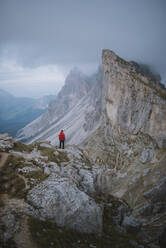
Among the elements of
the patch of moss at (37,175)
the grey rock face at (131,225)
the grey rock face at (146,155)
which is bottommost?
the grey rock face at (146,155)

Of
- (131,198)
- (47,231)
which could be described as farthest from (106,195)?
(131,198)

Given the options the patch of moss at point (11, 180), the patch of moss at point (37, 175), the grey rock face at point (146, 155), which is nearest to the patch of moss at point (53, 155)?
the patch of moss at point (37, 175)

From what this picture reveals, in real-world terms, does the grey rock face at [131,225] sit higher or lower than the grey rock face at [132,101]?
lower

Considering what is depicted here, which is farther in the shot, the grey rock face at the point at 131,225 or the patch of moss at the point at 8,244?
the grey rock face at the point at 131,225

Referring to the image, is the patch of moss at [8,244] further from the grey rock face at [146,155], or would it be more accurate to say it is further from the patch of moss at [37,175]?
the grey rock face at [146,155]

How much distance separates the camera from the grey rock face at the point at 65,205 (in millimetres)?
12016

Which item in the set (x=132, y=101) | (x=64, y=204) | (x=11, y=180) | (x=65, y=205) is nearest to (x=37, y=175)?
(x=11, y=180)

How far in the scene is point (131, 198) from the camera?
46.4m

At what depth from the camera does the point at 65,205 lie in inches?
503

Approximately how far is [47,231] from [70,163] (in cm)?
939

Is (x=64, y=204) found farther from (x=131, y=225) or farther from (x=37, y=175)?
(x=131, y=225)


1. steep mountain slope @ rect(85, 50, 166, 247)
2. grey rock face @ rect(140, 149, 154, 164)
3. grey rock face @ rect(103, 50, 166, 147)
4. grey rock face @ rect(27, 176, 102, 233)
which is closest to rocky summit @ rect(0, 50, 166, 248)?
grey rock face @ rect(27, 176, 102, 233)

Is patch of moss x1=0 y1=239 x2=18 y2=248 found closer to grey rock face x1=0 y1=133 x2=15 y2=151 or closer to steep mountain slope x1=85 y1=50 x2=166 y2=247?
grey rock face x1=0 y1=133 x2=15 y2=151

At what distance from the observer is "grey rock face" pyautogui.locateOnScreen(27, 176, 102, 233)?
39.4ft
